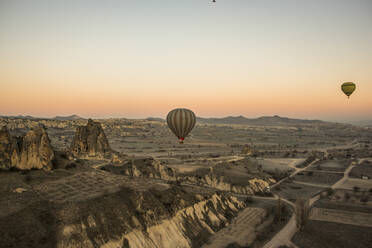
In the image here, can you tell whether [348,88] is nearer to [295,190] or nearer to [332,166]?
[295,190]

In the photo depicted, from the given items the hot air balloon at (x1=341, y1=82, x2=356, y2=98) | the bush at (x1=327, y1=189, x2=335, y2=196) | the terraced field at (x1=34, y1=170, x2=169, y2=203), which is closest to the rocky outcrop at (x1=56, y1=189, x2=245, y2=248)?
the terraced field at (x1=34, y1=170, x2=169, y2=203)

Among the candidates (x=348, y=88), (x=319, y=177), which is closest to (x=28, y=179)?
(x=348, y=88)

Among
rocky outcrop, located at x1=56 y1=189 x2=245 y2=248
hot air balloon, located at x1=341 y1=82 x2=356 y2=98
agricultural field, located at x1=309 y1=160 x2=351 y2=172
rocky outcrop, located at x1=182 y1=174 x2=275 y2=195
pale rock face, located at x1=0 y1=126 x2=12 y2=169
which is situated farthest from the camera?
agricultural field, located at x1=309 y1=160 x2=351 y2=172

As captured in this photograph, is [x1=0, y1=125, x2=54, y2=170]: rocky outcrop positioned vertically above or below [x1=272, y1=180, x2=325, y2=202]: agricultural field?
above

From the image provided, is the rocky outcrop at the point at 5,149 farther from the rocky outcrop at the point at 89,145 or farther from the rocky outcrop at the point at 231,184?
the rocky outcrop at the point at 231,184

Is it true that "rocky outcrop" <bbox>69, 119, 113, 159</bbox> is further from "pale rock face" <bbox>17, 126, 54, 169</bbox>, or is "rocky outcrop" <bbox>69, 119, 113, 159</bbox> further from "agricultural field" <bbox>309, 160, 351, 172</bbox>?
"agricultural field" <bbox>309, 160, 351, 172</bbox>

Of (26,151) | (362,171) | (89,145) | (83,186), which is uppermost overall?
(26,151)

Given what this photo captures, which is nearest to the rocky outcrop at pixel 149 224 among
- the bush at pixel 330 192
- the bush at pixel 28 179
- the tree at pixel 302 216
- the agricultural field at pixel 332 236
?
the bush at pixel 28 179
